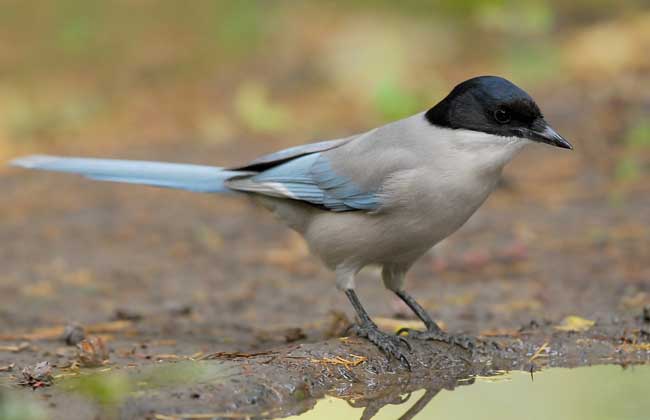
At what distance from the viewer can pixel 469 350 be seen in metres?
4.91

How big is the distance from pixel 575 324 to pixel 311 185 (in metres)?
1.50

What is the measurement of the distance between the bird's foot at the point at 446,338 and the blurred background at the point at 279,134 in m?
0.95

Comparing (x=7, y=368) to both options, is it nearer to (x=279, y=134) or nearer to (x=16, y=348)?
(x=16, y=348)

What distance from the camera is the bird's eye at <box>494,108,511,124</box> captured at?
4.75m

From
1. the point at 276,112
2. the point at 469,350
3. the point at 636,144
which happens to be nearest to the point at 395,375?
the point at 469,350

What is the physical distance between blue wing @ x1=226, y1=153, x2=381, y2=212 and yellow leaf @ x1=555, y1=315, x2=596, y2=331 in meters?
1.19

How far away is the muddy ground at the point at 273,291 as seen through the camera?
4516mm

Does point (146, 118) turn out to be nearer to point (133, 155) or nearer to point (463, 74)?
point (133, 155)

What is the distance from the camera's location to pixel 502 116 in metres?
4.76

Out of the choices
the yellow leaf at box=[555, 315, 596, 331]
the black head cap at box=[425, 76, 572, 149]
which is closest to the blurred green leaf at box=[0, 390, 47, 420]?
the black head cap at box=[425, 76, 572, 149]

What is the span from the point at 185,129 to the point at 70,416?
281 inches

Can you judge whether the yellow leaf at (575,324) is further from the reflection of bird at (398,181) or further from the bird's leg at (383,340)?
the bird's leg at (383,340)

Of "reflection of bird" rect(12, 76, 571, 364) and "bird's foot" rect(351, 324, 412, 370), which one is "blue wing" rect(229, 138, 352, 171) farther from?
"bird's foot" rect(351, 324, 412, 370)

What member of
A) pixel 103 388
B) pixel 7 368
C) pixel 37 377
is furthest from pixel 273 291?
pixel 103 388
